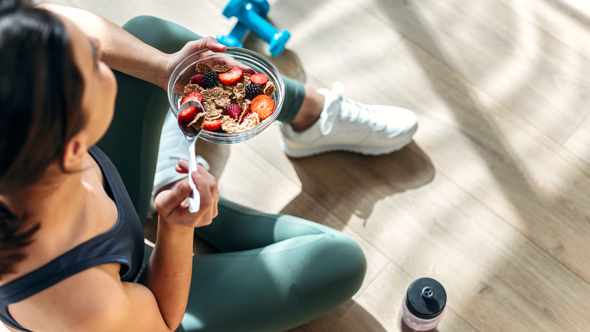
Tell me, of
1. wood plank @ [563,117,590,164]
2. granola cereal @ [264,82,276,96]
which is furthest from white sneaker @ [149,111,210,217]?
wood plank @ [563,117,590,164]

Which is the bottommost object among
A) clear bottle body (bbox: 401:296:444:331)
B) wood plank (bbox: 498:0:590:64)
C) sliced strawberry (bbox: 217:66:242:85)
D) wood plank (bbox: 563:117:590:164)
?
clear bottle body (bbox: 401:296:444:331)

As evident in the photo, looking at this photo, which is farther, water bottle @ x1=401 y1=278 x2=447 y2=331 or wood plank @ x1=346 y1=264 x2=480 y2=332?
wood plank @ x1=346 y1=264 x2=480 y2=332

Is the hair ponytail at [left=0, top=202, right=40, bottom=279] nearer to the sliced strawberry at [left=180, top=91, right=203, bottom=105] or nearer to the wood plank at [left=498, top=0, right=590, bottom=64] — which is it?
the sliced strawberry at [left=180, top=91, right=203, bottom=105]

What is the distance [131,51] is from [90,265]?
17.5 inches

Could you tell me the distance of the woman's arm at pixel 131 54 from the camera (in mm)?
920

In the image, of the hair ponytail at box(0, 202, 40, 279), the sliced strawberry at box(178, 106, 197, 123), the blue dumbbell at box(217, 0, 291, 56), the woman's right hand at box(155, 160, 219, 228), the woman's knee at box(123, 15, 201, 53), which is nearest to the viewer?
the hair ponytail at box(0, 202, 40, 279)

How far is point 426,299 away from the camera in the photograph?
105cm

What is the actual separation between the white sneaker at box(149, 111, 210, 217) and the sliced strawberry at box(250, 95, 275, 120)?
14.5 inches

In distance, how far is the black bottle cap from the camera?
1.05m

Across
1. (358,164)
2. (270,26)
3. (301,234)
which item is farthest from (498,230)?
(270,26)

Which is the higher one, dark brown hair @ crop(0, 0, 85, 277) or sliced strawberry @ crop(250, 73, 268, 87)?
dark brown hair @ crop(0, 0, 85, 277)

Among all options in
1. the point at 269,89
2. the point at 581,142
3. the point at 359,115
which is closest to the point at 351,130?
the point at 359,115

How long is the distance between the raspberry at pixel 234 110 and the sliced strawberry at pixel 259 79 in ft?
0.26

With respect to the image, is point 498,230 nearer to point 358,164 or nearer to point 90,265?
point 358,164
